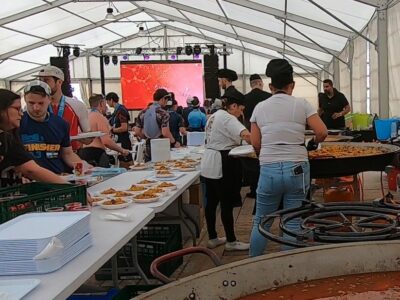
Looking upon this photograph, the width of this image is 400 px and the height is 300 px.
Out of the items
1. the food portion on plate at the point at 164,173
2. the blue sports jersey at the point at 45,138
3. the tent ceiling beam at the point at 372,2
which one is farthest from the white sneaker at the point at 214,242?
the tent ceiling beam at the point at 372,2

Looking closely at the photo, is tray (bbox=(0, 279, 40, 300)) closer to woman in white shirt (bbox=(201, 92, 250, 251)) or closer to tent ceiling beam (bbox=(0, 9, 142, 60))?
woman in white shirt (bbox=(201, 92, 250, 251))

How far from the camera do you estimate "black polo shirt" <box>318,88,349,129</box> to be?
272 inches

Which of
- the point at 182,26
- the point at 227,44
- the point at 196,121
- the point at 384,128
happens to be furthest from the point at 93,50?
the point at 384,128

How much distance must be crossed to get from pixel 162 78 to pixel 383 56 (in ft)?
29.2

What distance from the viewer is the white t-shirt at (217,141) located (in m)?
3.88

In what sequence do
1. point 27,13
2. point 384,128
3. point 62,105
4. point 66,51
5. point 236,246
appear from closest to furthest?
point 62,105, point 236,246, point 384,128, point 27,13, point 66,51

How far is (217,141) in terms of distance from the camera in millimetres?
3979

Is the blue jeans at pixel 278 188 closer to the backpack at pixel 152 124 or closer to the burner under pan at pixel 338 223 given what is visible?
→ the burner under pan at pixel 338 223

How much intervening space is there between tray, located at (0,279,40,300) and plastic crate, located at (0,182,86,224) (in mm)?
462

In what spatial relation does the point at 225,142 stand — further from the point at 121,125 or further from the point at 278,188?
the point at 121,125

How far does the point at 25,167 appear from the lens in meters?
2.30

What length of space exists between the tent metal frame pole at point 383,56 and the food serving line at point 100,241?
17.9 ft

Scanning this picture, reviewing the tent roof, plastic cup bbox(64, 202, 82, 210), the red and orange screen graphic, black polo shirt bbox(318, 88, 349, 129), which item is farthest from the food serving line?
the red and orange screen graphic

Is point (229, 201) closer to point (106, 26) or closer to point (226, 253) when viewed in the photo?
point (226, 253)
